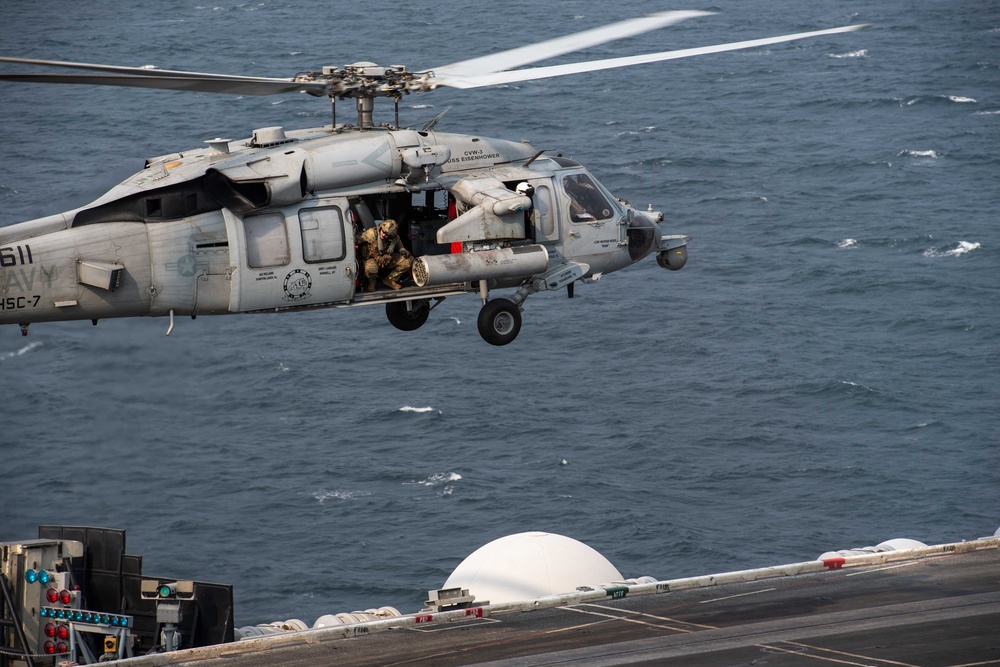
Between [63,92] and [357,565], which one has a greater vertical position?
[63,92]

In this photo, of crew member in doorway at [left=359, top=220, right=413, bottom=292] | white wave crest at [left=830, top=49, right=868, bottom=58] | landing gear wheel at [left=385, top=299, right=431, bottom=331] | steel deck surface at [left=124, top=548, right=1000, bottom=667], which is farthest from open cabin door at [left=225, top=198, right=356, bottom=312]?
white wave crest at [left=830, top=49, right=868, bottom=58]

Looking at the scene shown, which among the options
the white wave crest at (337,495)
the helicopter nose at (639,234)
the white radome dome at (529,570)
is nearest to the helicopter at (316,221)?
the helicopter nose at (639,234)

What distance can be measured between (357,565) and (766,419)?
28380 mm

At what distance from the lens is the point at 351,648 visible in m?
32.1

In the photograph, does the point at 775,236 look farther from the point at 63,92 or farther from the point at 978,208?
the point at 63,92

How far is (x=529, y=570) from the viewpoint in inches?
1555

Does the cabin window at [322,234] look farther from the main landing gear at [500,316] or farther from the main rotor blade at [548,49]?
the main rotor blade at [548,49]

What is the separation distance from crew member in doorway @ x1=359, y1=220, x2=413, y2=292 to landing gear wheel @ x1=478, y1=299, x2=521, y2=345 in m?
2.04

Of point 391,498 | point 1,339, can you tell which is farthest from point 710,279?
point 1,339

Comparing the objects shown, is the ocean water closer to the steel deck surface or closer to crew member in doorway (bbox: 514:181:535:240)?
the steel deck surface

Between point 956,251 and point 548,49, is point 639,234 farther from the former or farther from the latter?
point 956,251

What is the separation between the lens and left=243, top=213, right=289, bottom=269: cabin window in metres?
27.5

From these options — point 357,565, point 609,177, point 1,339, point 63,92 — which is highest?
point 63,92

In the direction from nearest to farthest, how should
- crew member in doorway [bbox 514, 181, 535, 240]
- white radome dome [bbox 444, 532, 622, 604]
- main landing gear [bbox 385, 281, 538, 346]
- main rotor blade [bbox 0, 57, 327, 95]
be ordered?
main rotor blade [bbox 0, 57, 327, 95], main landing gear [bbox 385, 281, 538, 346], crew member in doorway [bbox 514, 181, 535, 240], white radome dome [bbox 444, 532, 622, 604]
